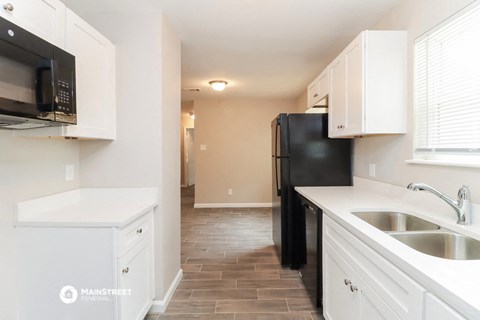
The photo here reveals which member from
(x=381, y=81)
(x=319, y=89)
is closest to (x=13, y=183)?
(x=381, y=81)

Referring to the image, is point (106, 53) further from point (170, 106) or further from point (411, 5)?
point (411, 5)

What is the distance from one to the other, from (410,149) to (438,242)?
32.6 inches

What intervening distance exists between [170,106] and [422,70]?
1.94 meters

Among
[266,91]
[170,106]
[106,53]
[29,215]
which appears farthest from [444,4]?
[266,91]

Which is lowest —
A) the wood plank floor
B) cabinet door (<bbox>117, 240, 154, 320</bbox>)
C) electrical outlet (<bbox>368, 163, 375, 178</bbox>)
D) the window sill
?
the wood plank floor

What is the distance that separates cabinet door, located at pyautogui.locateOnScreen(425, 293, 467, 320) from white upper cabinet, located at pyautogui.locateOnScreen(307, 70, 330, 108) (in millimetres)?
2230

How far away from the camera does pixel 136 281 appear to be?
5.90 feet

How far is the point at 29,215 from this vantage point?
5.33 ft

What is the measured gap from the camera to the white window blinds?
4.91 feet

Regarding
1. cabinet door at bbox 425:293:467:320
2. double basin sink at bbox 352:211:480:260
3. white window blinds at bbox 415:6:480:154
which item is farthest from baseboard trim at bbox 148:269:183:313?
white window blinds at bbox 415:6:480:154

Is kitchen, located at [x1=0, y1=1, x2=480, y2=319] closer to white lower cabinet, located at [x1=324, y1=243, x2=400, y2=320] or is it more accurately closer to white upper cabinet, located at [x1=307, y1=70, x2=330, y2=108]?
white upper cabinet, located at [x1=307, y1=70, x2=330, y2=108]

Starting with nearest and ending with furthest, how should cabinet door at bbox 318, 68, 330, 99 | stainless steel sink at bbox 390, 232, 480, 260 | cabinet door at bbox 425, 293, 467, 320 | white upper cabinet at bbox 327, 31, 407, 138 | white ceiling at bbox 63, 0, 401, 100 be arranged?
cabinet door at bbox 425, 293, 467, 320 < stainless steel sink at bbox 390, 232, 480, 260 < white upper cabinet at bbox 327, 31, 407, 138 < white ceiling at bbox 63, 0, 401, 100 < cabinet door at bbox 318, 68, 330, 99

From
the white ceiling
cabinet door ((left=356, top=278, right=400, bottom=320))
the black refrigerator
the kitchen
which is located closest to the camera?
cabinet door ((left=356, top=278, right=400, bottom=320))

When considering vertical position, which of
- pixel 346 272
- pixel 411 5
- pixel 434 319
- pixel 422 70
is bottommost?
pixel 346 272
